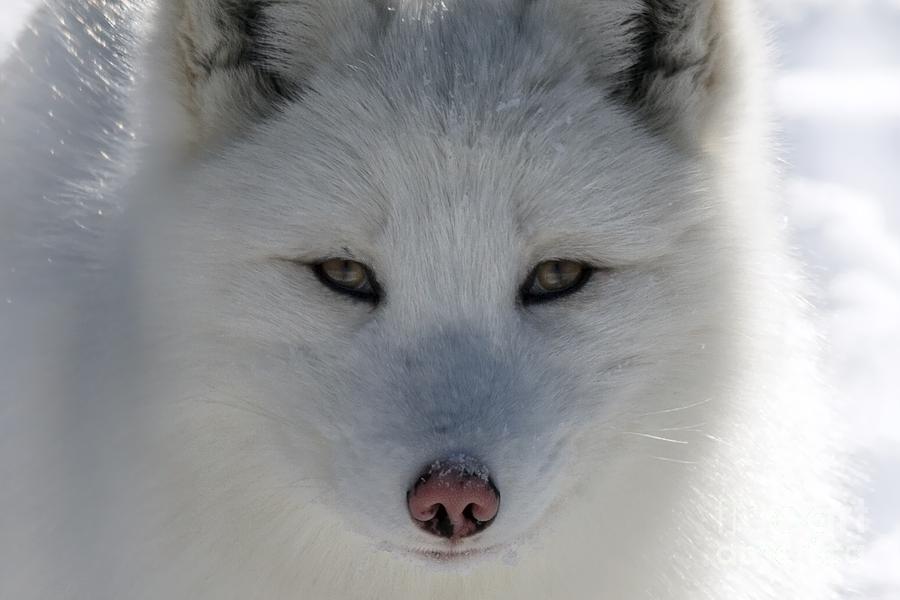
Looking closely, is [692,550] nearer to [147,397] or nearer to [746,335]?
[746,335]

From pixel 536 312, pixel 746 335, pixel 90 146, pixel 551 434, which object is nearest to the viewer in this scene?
pixel 551 434

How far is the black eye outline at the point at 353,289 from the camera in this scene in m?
3.25

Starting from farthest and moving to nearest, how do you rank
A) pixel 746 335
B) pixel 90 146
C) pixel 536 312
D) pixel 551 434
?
1. pixel 90 146
2. pixel 746 335
3. pixel 536 312
4. pixel 551 434

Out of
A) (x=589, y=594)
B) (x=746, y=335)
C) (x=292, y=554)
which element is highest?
(x=746, y=335)

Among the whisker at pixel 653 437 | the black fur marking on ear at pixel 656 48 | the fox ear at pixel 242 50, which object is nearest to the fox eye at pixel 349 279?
the fox ear at pixel 242 50

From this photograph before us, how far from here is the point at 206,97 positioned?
3484 millimetres

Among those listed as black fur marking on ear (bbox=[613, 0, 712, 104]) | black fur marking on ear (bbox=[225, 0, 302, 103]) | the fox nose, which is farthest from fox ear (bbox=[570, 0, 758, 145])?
the fox nose

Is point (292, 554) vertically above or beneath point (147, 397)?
beneath

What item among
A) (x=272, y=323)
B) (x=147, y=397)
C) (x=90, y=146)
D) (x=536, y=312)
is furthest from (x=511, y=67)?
(x=90, y=146)

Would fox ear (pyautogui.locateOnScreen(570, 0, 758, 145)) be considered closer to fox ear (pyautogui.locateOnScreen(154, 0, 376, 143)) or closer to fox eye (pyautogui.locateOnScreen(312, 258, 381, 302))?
fox ear (pyautogui.locateOnScreen(154, 0, 376, 143))

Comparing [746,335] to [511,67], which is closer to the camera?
[511,67]

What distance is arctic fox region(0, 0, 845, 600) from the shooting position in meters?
3.17

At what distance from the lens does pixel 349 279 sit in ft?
10.7

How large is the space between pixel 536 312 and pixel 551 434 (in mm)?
357
